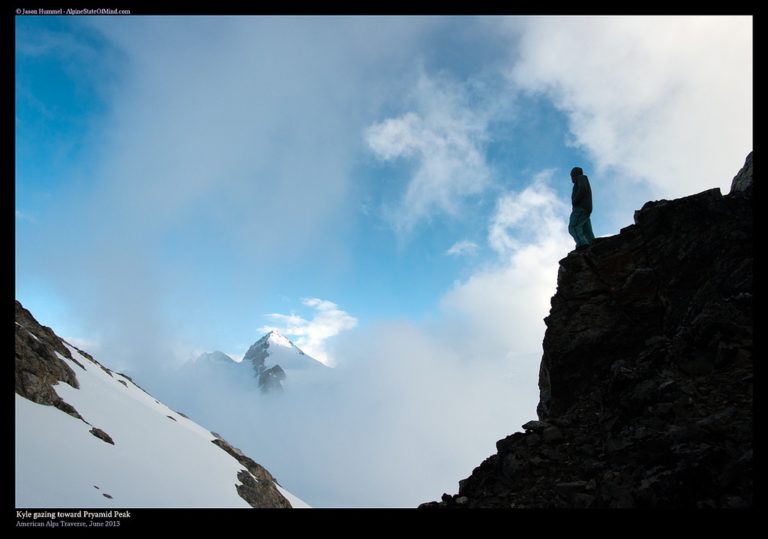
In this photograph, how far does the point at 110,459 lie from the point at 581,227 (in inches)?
1536

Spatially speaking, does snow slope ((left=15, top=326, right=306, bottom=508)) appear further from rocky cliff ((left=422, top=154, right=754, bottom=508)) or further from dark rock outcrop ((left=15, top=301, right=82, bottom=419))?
rocky cliff ((left=422, top=154, right=754, bottom=508))

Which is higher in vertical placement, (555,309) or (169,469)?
(555,309)

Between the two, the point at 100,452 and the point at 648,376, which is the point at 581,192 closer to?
the point at 648,376

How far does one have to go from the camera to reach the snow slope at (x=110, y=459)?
23.4m

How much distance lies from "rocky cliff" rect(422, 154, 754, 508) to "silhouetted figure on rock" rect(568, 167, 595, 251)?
118cm

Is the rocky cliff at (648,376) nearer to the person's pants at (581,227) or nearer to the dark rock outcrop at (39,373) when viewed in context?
the person's pants at (581,227)

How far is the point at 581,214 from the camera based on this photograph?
65.2 feet

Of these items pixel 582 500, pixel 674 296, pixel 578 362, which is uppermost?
pixel 674 296

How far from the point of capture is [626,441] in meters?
10.6

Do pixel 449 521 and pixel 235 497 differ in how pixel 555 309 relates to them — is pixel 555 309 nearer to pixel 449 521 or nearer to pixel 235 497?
pixel 449 521

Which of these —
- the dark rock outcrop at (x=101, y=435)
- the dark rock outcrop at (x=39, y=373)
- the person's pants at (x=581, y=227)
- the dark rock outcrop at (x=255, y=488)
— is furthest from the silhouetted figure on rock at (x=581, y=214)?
the dark rock outcrop at (x=39, y=373)
